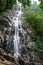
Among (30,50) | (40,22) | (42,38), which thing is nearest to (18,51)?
(30,50)

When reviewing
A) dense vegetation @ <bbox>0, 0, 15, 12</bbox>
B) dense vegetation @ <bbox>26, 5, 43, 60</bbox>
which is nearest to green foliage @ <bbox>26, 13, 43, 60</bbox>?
dense vegetation @ <bbox>26, 5, 43, 60</bbox>

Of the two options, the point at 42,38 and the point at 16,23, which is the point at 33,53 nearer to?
the point at 42,38

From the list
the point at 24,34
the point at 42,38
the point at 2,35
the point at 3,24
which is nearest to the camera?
the point at 2,35

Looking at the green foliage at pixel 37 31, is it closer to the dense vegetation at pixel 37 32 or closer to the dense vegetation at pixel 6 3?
the dense vegetation at pixel 37 32

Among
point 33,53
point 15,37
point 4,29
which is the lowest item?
point 33,53

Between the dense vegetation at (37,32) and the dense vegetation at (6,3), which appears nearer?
the dense vegetation at (6,3)

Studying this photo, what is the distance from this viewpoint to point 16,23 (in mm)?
27344

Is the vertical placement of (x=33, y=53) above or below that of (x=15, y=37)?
below

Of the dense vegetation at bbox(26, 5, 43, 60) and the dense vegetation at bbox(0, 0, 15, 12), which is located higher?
the dense vegetation at bbox(0, 0, 15, 12)

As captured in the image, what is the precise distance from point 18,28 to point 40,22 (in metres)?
3.81

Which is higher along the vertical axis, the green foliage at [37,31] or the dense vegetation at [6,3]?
the dense vegetation at [6,3]

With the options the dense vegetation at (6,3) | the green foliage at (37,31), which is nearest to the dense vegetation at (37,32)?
the green foliage at (37,31)

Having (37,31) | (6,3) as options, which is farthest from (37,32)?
(6,3)

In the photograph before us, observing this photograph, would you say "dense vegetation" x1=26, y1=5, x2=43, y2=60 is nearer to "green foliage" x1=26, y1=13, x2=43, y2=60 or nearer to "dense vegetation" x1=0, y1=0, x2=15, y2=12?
"green foliage" x1=26, y1=13, x2=43, y2=60
